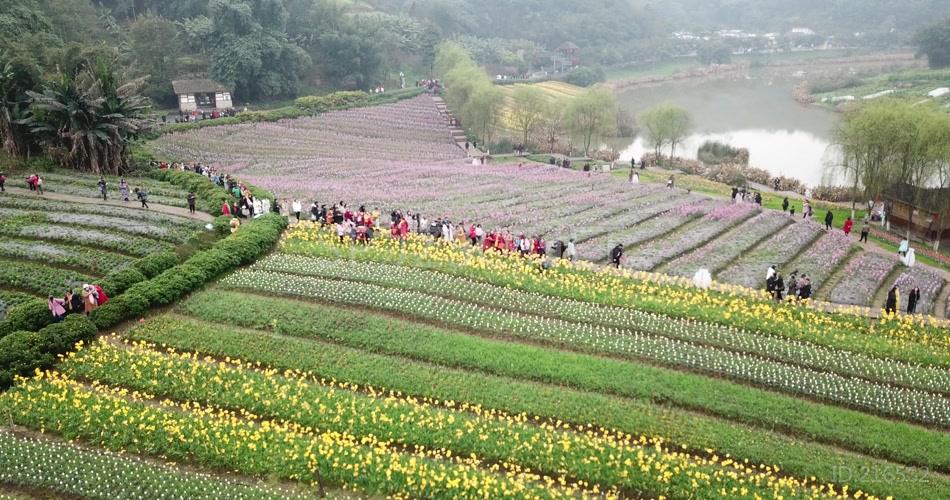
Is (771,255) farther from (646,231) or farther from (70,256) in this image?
(70,256)

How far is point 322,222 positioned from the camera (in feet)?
127

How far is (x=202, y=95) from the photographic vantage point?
265 ft

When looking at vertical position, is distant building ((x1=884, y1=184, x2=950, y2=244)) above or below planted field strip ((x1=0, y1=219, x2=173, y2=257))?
above

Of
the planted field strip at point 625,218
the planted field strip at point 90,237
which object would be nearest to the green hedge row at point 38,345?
the planted field strip at point 90,237

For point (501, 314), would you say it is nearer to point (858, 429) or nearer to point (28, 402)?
point (858, 429)

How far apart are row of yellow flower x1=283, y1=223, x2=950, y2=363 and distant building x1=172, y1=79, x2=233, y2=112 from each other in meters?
51.2

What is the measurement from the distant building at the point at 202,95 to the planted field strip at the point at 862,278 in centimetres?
6841

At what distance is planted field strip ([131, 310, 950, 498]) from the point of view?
64.9 ft

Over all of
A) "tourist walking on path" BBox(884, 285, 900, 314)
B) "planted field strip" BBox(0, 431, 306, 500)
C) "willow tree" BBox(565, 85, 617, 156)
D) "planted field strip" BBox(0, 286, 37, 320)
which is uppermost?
"willow tree" BBox(565, 85, 617, 156)

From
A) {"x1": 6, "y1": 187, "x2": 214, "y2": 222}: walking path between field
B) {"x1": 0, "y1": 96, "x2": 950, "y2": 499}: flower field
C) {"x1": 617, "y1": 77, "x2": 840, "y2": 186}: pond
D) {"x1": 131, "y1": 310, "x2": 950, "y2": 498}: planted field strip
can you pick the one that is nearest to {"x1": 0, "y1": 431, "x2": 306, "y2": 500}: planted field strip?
{"x1": 0, "y1": 96, "x2": 950, "y2": 499}: flower field

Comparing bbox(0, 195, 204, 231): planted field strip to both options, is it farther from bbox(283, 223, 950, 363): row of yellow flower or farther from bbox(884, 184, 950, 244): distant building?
bbox(884, 184, 950, 244): distant building

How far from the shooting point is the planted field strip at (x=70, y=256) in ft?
98.6

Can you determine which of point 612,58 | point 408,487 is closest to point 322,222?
point 408,487

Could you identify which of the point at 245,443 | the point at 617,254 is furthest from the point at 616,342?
the point at 245,443
